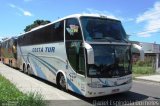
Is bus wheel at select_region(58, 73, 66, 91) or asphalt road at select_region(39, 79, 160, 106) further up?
bus wheel at select_region(58, 73, 66, 91)

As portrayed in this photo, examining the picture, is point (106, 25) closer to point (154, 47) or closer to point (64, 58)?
point (64, 58)

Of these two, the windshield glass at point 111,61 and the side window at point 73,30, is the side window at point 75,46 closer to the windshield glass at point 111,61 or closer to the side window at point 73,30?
the side window at point 73,30

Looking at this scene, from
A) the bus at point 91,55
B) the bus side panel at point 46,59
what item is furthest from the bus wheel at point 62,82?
the bus side panel at point 46,59

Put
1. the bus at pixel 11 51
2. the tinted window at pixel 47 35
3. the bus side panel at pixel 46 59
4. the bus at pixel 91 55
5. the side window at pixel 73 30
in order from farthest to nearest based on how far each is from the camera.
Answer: the bus at pixel 11 51 < the tinted window at pixel 47 35 < the bus side panel at pixel 46 59 < the side window at pixel 73 30 < the bus at pixel 91 55

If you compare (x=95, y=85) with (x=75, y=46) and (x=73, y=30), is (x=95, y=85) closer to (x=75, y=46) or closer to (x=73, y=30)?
(x=75, y=46)

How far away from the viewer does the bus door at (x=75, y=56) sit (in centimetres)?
1221

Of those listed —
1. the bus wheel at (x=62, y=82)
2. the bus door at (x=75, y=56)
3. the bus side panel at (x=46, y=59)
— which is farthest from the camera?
the bus side panel at (x=46, y=59)

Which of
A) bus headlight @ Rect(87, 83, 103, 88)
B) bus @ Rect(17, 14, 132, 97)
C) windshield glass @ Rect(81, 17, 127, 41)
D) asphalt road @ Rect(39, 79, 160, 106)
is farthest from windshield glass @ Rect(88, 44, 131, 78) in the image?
asphalt road @ Rect(39, 79, 160, 106)

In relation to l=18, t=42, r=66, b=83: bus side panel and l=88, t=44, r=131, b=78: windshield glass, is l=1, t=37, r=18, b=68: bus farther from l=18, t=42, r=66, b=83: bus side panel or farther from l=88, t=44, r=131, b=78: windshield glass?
l=88, t=44, r=131, b=78: windshield glass

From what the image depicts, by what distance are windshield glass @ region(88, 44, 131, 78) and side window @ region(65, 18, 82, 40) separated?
1.13 m

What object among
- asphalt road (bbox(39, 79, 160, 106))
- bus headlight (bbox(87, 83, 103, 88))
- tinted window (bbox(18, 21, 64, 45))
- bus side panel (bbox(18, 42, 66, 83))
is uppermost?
tinted window (bbox(18, 21, 64, 45))

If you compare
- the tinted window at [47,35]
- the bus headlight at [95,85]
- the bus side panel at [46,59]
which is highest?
the tinted window at [47,35]

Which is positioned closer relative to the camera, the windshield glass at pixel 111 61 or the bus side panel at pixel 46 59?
the windshield glass at pixel 111 61

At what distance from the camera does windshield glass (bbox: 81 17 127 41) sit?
12.2 meters
